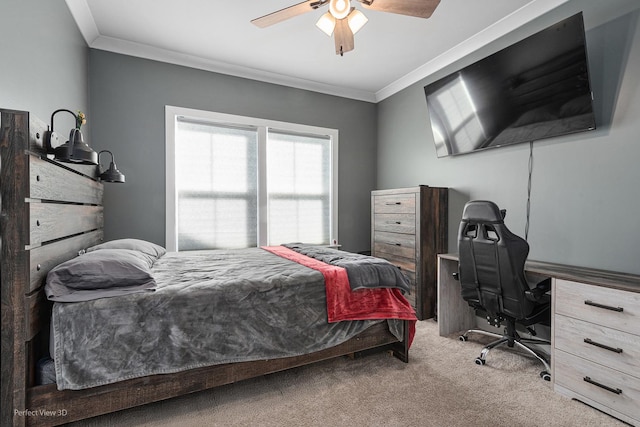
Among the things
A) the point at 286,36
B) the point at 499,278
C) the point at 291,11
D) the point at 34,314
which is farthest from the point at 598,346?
the point at 286,36

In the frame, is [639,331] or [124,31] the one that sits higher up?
[124,31]

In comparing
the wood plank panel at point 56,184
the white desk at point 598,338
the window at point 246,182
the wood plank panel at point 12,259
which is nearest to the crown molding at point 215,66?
the window at point 246,182

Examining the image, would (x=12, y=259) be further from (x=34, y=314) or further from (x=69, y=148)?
(x=69, y=148)

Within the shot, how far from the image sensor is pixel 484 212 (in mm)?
2164

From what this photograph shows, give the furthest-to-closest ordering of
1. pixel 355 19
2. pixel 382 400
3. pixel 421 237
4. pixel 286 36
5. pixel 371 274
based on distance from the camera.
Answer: pixel 421 237 < pixel 286 36 < pixel 371 274 < pixel 355 19 < pixel 382 400

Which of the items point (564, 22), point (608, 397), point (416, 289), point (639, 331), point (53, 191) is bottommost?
point (608, 397)

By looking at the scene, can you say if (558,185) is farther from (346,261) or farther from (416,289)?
(346,261)

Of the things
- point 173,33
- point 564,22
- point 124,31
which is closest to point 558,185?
point 564,22

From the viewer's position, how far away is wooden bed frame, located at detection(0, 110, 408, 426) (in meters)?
1.30

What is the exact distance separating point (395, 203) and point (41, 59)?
10.5ft

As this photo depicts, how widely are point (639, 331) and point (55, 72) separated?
391 cm

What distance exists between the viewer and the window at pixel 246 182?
3422mm

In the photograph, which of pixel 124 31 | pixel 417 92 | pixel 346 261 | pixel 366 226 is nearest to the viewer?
pixel 346 261

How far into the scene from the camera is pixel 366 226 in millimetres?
4484
